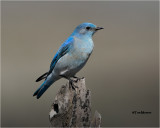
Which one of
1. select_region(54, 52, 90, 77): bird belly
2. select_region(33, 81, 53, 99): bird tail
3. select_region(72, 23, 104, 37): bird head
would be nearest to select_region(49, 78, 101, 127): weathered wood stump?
select_region(54, 52, 90, 77): bird belly

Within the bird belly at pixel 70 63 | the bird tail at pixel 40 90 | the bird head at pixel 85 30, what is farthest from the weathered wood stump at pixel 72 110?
the bird head at pixel 85 30

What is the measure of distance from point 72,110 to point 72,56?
186cm

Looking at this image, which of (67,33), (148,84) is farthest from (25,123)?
(67,33)

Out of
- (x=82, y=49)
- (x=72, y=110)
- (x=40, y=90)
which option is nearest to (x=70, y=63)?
(x=82, y=49)

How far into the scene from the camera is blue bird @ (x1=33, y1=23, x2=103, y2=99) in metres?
7.59

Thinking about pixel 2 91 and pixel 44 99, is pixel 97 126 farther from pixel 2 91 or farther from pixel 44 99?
pixel 2 91

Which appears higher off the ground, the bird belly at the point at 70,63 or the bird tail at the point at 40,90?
the bird belly at the point at 70,63

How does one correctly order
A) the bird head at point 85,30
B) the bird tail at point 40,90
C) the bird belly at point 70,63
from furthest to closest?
the bird head at point 85,30 < the bird tail at point 40,90 < the bird belly at point 70,63

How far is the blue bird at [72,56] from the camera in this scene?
24.9 ft

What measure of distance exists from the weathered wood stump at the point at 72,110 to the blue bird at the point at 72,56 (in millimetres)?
1415

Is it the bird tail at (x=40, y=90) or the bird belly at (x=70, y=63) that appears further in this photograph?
the bird tail at (x=40, y=90)

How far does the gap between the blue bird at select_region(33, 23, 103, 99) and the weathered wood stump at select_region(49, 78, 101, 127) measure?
55.7 inches

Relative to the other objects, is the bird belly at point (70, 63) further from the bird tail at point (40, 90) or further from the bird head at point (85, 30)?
the bird head at point (85, 30)

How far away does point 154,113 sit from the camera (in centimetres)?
1088
